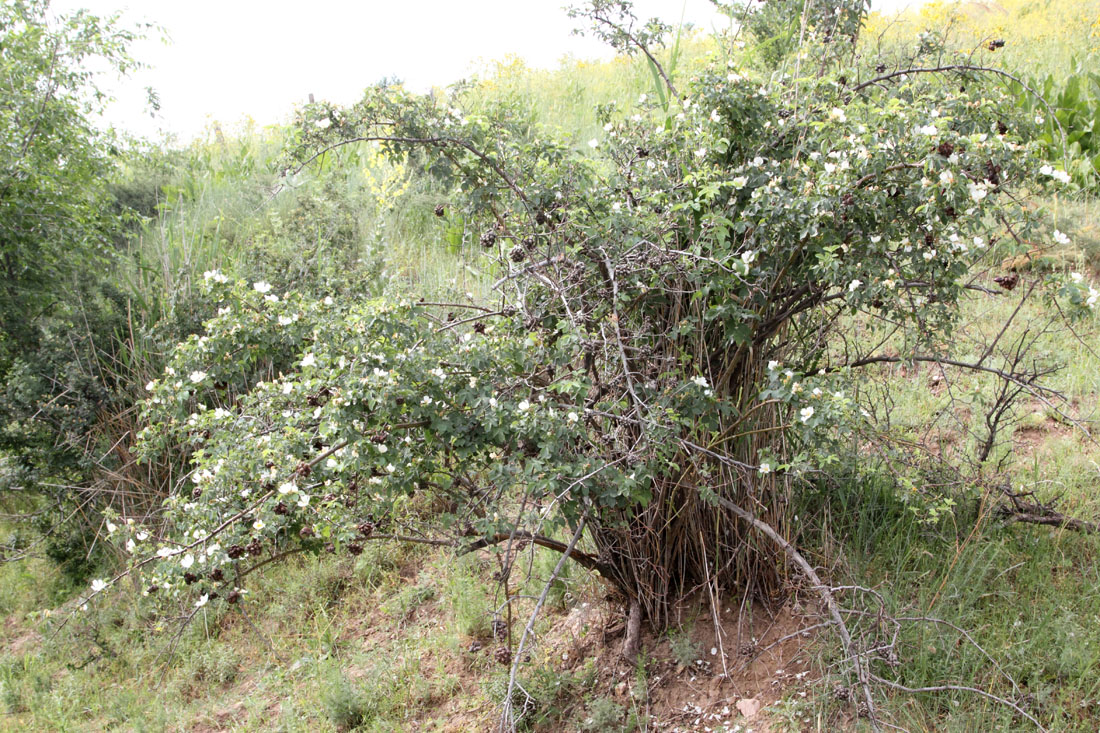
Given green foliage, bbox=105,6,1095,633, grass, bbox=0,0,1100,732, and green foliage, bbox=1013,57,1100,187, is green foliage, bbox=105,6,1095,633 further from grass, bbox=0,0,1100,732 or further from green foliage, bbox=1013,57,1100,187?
green foliage, bbox=1013,57,1100,187

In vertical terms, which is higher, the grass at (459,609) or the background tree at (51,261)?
the background tree at (51,261)

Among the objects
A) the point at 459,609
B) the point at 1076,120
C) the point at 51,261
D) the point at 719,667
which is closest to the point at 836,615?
the point at 719,667

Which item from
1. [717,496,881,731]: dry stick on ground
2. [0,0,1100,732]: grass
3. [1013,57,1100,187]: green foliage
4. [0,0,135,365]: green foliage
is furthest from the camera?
[1013,57,1100,187]: green foliage

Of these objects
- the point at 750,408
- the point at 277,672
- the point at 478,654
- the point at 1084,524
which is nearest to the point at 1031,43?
the point at 1084,524

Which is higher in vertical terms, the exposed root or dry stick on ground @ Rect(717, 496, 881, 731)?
dry stick on ground @ Rect(717, 496, 881, 731)

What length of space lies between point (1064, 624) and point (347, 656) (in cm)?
305

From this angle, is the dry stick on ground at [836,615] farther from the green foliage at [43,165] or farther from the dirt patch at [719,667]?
the green foliage at [43,165]

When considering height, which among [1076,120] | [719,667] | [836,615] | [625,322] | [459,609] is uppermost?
[1076,120]

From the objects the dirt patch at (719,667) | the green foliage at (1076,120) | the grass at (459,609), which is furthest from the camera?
the green foliage at (1076,120)

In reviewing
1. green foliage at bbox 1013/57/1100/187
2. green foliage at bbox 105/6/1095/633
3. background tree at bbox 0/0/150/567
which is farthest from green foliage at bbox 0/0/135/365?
green foliage at bbox 1013/57/1100/187

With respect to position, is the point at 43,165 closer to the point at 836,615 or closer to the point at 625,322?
the point at 625,322

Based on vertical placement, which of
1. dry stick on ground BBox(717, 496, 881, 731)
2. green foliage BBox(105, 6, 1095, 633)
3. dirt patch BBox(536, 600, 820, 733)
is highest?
green foliage BBox(105, 6, 1095, 633)

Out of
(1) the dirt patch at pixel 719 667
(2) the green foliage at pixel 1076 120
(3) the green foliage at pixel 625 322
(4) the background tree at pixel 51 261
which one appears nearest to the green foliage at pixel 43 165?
(4) the background tree at pixel 51 261

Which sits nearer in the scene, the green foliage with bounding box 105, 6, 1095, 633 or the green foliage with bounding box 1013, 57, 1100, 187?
the green foliage with bounding box 105, 6, 1095, 633
